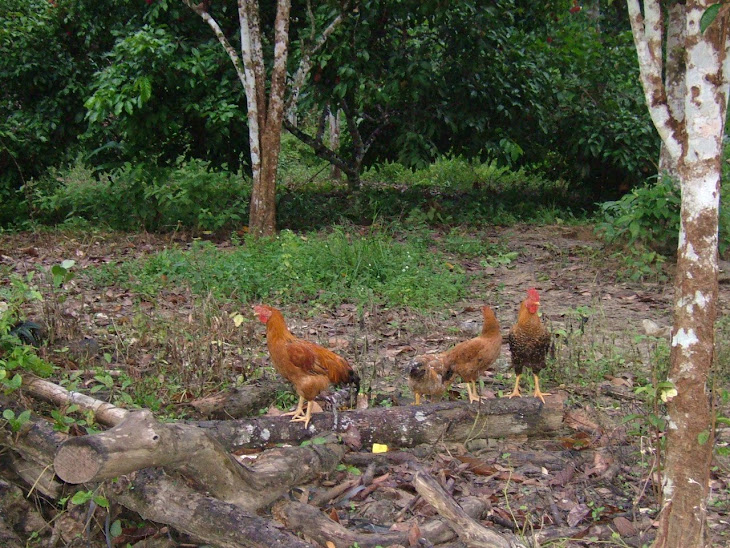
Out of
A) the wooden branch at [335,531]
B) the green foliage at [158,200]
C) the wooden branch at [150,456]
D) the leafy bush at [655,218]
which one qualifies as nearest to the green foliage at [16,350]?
the wooden branch at [150,456]

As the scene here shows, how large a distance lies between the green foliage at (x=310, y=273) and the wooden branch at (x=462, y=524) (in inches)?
166

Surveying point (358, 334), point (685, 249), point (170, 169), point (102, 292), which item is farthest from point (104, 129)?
point (685, 249)

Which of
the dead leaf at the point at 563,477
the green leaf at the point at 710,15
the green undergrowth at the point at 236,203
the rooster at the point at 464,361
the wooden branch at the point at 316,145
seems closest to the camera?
the green leaf at the point at 710,15

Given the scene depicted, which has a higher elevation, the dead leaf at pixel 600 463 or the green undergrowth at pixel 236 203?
the green undergrowth at pixel 236 203

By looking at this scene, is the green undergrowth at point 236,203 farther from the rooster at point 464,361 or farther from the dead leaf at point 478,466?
the dead leaf at point 478,466

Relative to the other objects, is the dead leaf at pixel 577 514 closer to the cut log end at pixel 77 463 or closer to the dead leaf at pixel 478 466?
the dead leaf at pixel 478 466

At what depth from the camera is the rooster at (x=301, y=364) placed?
4871 mm

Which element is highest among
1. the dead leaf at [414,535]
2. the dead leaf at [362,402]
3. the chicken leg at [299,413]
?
the chicken leg at [299,413]

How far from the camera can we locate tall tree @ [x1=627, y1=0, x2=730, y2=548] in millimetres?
3439

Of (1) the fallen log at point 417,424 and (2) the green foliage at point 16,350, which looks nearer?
(2) the green foliage at point 16,350

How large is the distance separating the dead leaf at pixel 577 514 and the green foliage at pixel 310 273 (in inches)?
150

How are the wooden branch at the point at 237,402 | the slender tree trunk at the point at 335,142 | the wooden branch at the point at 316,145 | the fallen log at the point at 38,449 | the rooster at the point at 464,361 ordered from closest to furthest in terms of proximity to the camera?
1. the fallen log at the point at 38,449
2. the wooden branch at the point at 237,402
3. the rooster at the point at 464,361
4. the wooden branch at the point at 316,145
5. the slender tree trunk at the point at 335,142

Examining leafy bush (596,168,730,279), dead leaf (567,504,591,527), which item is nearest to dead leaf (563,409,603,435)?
dead leaf (567,504,591,527)

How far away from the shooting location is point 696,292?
344cm
